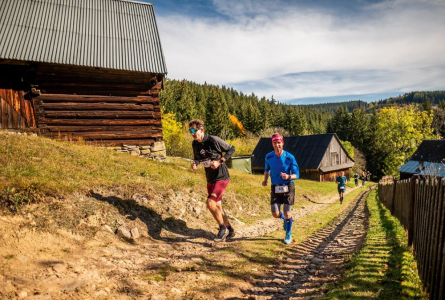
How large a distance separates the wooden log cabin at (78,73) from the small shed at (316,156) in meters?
27.0

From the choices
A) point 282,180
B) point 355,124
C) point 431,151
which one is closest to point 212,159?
point 282,180

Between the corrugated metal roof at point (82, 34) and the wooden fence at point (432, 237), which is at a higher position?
the corrugated metal roof at point (82, 34)

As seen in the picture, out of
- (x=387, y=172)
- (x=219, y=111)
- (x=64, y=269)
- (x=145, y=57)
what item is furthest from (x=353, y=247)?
(x=219, y=111)

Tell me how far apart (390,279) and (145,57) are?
13215 mm

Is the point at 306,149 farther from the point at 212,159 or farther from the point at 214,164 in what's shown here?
the point at 214,164

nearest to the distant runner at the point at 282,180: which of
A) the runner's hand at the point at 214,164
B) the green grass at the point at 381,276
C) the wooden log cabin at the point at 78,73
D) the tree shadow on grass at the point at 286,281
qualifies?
the tree shadow on grass at the point at 286,281

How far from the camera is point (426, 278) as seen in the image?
3.33m

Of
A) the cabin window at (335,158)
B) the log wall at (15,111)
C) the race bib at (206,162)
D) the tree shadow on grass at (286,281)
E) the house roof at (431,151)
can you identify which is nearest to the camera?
the tree shadow on grass at (286,281)

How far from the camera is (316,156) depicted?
35.9m

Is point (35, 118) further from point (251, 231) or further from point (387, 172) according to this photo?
point (387, 172)

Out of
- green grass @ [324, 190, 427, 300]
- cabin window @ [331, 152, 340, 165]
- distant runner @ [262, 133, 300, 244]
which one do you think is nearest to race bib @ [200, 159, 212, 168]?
distant runner @ [262, 133, 300, 244]

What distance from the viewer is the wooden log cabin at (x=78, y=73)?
37.3ft

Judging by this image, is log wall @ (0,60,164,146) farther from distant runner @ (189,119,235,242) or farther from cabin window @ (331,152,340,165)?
cabin window @ (331,152,340,165)

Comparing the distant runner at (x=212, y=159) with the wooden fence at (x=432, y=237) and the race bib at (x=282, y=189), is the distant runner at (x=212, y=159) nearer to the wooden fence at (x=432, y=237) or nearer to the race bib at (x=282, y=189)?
the race bib at (x=282, y=189)
